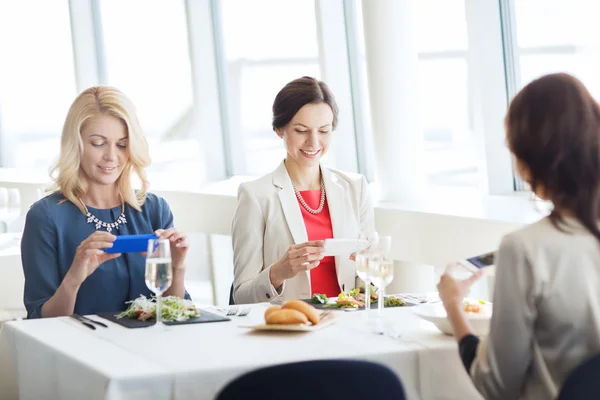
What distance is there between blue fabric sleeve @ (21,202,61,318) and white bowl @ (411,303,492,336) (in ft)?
4.29

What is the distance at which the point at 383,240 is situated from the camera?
2607mm

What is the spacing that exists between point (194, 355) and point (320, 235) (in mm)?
1365

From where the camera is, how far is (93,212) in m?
3.25

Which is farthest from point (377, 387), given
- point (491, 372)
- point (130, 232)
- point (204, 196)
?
point (204, 196)

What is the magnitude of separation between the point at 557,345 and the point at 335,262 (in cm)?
164

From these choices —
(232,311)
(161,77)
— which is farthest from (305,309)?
(161,77)

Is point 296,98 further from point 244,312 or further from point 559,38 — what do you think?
point 559,38

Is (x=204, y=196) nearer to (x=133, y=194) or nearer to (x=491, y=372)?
(x=133, y=194)

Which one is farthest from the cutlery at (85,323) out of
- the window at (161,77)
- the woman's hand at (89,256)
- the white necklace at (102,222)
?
the window at (161,77)

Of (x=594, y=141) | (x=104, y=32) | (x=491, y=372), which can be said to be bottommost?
(x=491, y=372)

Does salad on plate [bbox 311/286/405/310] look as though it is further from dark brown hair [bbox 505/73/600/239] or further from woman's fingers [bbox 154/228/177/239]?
dark brown hair [bbox 505/73/600/239]

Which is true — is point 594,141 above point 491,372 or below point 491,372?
above

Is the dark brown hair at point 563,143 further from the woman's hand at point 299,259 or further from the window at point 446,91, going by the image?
the window at point 446,91

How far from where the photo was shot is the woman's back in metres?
1.91
